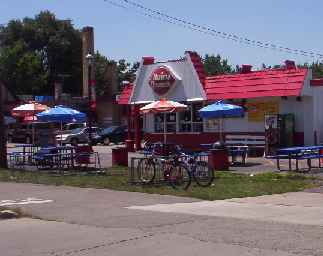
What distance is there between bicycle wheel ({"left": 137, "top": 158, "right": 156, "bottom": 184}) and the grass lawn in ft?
1.33

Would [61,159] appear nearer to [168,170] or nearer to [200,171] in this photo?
[168,170]

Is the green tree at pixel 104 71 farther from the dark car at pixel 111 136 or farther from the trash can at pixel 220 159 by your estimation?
the trash can at pixel 220 159

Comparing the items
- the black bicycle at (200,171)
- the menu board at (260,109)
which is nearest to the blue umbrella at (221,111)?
the menu board at (260,109)

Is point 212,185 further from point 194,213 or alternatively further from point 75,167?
point 75,167

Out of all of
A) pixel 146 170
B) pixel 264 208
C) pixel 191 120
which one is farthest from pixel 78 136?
pixel 264 208

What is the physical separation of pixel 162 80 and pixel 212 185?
59.4 feet

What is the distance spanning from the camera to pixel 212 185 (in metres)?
17.9

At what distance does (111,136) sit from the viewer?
167 feet

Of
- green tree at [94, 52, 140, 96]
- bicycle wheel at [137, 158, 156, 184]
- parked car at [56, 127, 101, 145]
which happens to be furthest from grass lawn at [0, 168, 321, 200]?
green tree at [94, 52, 140, 96]

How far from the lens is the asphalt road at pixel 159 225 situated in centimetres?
923

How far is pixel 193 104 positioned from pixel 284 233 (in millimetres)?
24884

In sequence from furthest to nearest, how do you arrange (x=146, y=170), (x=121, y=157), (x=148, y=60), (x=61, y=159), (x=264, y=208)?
(x=148, y=60), (x=121, y=157), (x=61, y=159), (x=146, y=170), (x=264, y=208)

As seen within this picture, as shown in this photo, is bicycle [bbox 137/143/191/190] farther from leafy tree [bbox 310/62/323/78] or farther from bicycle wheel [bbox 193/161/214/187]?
leafy tree [bbox 310/62/323/78]

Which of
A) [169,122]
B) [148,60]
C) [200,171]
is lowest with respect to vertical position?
[200,171]
